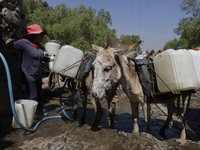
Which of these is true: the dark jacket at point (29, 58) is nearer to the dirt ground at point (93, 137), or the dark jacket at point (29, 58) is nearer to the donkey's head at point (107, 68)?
A: the dirt ground at point (93, 137)

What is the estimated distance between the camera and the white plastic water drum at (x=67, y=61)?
3.22 meters

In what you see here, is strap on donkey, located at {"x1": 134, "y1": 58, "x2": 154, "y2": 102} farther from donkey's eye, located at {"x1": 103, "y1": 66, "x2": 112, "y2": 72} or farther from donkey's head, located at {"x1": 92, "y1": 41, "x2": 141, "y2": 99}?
donkey's eye, located at {"x1": 103, "y1": 66, "x2": 112, "y2": 72}

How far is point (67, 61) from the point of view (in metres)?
3.28

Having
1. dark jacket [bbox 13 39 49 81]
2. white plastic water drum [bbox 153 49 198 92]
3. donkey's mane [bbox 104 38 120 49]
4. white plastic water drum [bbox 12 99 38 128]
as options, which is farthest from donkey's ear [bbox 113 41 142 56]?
white plastic water drum [bbox 12 99 38 128]

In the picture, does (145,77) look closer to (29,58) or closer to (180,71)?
(180,71)

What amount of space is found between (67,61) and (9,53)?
1.82 m

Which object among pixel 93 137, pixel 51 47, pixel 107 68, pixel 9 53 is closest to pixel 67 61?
pixel 51 47

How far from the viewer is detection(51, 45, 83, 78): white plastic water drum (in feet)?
10.6

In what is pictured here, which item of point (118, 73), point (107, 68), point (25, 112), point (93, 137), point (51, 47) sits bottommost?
point (93, 137)

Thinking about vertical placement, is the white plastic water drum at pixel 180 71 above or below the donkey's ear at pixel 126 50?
below

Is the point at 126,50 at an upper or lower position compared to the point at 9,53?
lower

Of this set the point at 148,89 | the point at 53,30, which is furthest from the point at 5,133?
the point at 53,30

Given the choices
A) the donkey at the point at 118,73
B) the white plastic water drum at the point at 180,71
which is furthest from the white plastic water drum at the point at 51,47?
the white plastic water drum at the point at 180,71

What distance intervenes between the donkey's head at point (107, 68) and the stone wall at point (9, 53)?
2.64 metres
